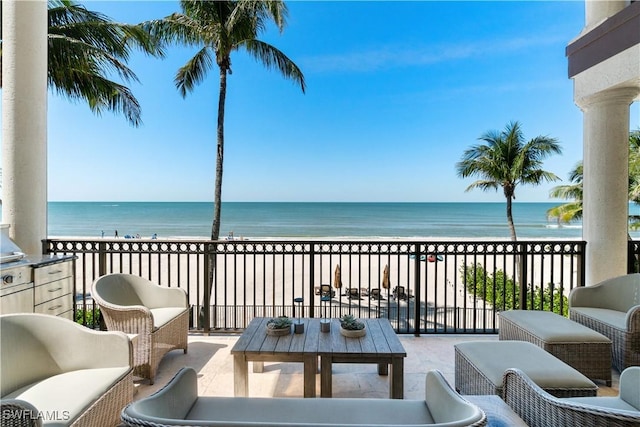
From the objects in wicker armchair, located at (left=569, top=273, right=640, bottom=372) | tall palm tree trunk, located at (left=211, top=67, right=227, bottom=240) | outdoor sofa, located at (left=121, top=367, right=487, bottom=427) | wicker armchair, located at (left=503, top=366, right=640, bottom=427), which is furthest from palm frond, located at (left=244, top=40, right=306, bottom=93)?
wicker armchair, located at (left=503, top=366, right=640, bottom=427)

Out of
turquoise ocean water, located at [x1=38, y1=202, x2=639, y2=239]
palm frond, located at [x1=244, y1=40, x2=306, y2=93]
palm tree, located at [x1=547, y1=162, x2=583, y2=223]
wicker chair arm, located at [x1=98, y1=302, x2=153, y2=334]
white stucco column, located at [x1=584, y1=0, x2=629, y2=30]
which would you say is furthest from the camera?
turquoise ocean water, located at [x1=38, y1=202, x2=639, y2=239]

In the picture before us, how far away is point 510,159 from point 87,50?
1244 centimetres

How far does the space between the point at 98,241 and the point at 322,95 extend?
25.8m

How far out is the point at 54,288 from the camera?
330 centimetres

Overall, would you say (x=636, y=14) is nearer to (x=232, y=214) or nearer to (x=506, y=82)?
(x=506, y=82)

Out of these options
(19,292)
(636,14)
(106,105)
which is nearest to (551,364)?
(636,14)

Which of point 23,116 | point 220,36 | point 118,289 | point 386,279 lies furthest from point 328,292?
point 23,116

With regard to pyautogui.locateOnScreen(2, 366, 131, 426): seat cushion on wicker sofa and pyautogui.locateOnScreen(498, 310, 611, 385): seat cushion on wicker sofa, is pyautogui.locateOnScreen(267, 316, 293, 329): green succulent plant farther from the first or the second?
pyautogui.locateOnScreen(498, 310, 611, 385): seat cushion on wicker sofa

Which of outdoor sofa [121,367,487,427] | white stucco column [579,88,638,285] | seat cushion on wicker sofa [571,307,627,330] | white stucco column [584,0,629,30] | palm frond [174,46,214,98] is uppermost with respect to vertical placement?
palm frond [174,46,214,98]

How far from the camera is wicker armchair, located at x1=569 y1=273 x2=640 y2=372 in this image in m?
2.61

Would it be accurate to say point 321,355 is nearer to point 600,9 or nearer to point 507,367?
point 507,367

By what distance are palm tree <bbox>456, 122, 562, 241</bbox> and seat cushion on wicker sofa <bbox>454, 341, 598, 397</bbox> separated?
11027 mm

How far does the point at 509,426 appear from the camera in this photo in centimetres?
141

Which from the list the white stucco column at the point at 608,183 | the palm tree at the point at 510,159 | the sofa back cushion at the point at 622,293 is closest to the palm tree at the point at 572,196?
the palm tree at the point at 510,159
